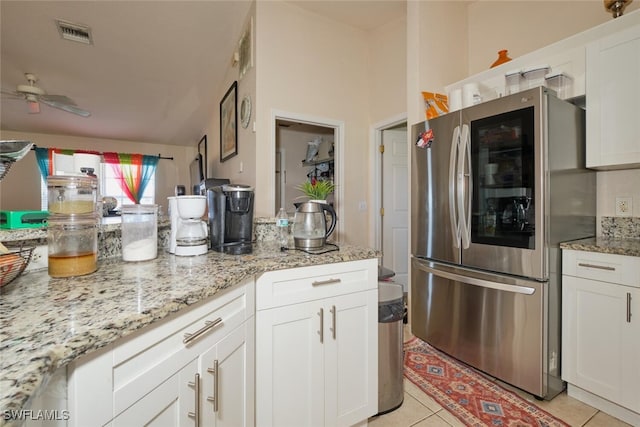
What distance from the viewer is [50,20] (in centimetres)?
278

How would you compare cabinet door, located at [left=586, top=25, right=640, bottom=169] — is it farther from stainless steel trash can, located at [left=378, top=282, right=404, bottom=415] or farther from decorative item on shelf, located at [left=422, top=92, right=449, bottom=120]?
stainless steel trash can, located at [left=378, top=282, right=404, bottom=415]

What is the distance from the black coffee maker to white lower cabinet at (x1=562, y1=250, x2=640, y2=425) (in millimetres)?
1699

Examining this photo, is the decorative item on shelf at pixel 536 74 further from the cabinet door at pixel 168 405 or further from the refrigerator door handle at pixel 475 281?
the cabinet door at pixel 168 405

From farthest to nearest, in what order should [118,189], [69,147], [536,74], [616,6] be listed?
[118,189], [69,147], [536,74], [616,6]

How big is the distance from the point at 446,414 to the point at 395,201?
2.26 m

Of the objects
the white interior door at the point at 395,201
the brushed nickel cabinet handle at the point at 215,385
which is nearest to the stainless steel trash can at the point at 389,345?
the brushed nickel cabinet handle at the point at 215,385

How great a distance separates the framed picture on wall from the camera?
3318 mm

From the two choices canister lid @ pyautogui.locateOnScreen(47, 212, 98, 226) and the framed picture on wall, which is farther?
the framed picture on wall

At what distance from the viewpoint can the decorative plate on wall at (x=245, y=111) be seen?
2.80m

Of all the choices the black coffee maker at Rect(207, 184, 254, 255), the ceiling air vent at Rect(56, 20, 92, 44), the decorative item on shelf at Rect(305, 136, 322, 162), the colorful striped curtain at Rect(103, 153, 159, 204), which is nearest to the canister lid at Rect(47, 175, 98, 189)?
the black coffee maker at Rect(207, 184, 254, 255)

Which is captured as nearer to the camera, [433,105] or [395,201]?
[433,105]

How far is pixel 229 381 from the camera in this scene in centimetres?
93

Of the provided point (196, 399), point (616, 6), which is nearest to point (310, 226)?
point (196, 399)

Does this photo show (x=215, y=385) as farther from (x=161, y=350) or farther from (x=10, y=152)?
(x=10, y=152)
